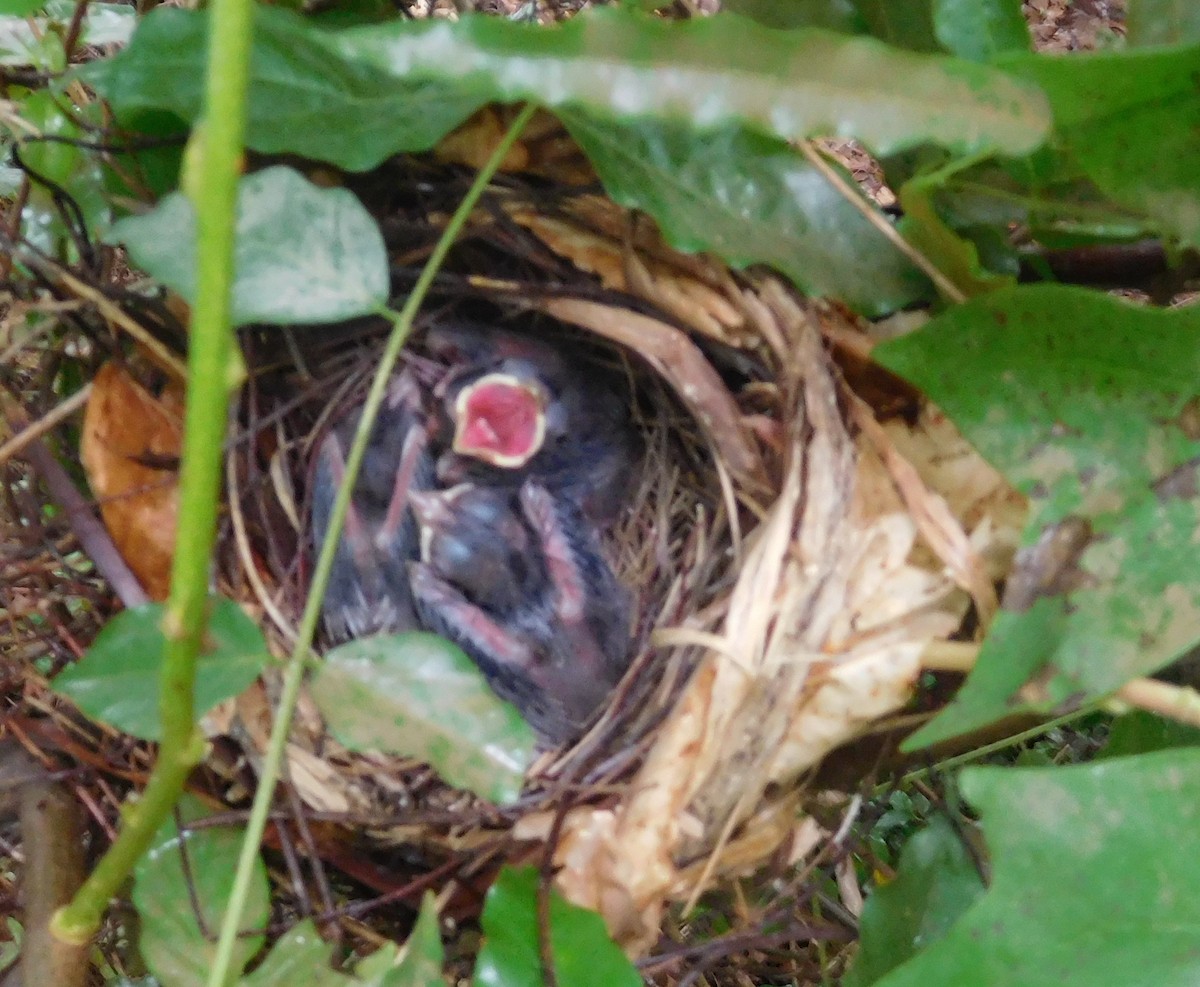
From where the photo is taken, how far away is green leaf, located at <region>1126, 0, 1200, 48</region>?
0.51m

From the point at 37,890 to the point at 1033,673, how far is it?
0.64 metres

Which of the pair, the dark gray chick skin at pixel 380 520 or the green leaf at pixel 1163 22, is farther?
the dark gray chick skin at pixel 380 520

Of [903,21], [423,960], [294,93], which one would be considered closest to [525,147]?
[294,93]

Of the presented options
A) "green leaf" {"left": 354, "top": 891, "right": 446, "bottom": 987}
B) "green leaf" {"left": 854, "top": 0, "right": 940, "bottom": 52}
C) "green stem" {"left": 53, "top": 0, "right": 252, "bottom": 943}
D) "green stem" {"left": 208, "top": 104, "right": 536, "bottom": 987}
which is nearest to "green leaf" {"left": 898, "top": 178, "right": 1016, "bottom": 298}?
"green leaf" {"left": 854, "top": 0, "right": 940, "bottom": 52}

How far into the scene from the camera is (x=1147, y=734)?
2.22ft

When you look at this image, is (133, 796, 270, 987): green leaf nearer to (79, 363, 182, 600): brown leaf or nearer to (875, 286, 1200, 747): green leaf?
(79, 363, 182, 600): brown leaf

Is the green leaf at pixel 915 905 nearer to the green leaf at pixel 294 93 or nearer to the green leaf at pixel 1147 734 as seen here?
the green leaf at pixel 1147 734

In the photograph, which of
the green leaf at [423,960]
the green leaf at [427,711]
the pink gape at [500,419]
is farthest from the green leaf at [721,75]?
the pink gape at [500,419]

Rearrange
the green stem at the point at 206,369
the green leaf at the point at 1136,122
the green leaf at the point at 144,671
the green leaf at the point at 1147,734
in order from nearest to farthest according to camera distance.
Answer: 1. the green stem at the point at 206,369
2. the green leaf at the point at 1136,122
3. the green leaf at the point at 144,671
4. the green leaf at the point at 1147,734

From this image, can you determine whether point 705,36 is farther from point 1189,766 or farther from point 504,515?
point 504,515

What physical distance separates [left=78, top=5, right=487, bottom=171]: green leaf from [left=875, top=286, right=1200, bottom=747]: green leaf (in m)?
0.34

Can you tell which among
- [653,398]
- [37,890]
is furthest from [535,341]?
[37,890]

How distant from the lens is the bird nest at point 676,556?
0.60 metres

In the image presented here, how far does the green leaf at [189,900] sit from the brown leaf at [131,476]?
19 cm
